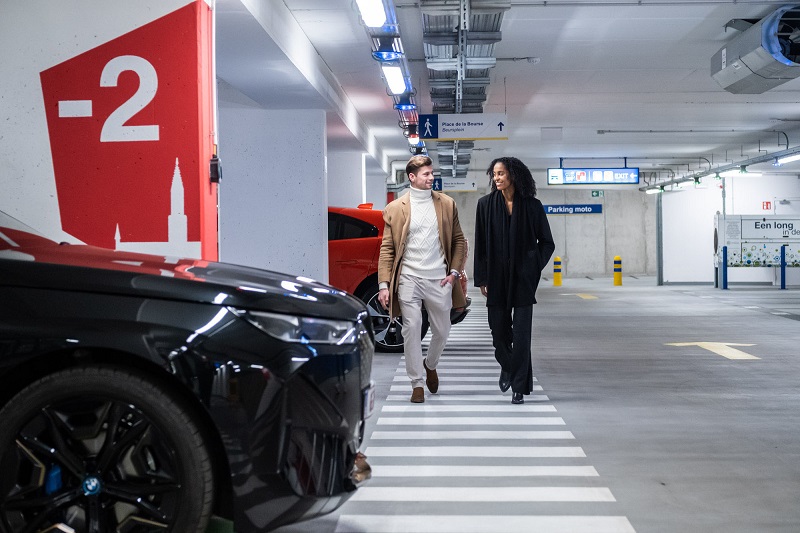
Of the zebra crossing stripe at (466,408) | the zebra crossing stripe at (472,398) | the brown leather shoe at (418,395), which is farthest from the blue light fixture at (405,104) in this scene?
the zebra crossing stripe at (466,408)

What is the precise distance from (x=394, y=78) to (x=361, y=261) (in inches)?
126

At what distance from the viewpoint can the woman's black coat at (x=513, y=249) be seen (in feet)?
20.0

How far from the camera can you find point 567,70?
13.4 m

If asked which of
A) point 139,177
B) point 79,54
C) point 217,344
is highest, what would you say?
point 79,54

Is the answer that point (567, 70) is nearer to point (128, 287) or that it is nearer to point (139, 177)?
point (139, 177)

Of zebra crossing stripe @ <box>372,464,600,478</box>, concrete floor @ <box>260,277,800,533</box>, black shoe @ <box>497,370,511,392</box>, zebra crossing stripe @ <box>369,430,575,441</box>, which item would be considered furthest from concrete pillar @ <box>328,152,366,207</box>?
zebra crossing stripe @ <box>372,464,600,478</box>

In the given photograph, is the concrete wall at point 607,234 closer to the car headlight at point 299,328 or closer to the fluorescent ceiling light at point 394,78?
the fluorescent ceiling light at point 394,78

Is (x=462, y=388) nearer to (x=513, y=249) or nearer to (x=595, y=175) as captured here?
(x=513, y=249)

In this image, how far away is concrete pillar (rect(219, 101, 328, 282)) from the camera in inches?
504

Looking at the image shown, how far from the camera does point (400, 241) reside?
6.11m

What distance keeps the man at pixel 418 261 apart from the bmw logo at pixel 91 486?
3.60 meters

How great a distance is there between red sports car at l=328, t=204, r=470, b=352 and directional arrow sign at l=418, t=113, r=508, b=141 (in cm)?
525

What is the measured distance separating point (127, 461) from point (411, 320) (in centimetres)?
367

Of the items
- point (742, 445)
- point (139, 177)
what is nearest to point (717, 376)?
point (742, 445)
